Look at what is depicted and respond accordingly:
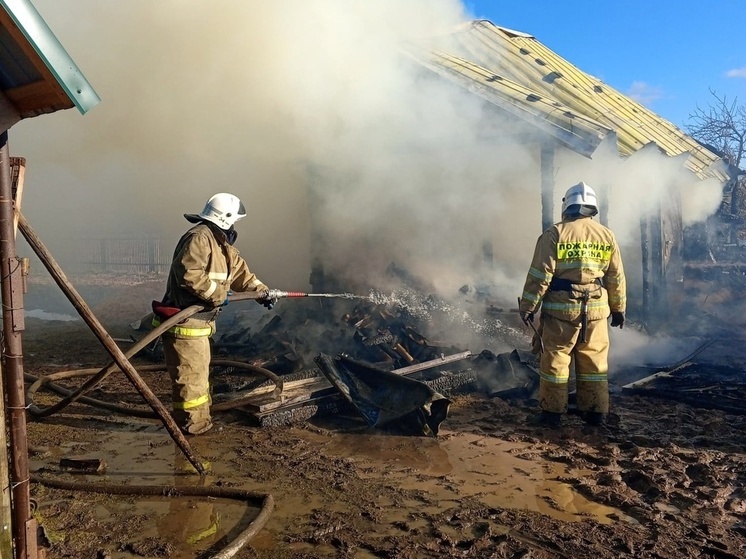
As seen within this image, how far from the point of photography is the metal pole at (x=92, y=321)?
3.09m

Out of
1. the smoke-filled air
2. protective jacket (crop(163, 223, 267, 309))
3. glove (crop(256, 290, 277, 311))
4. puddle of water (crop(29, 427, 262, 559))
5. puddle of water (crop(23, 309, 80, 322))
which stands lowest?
puddle of water (crop(29, 427, 262, 559))

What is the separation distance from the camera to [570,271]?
4.86m

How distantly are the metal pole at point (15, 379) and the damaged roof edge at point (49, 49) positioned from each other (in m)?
0.53

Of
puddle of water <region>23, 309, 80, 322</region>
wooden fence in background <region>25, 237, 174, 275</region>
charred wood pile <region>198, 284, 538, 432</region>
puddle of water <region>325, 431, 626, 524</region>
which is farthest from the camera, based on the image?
wooden fence in background <region>25, 237, 174, 275</region>

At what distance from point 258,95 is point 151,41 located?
2024mm

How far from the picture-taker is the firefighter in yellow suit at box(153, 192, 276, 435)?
14.6 feet

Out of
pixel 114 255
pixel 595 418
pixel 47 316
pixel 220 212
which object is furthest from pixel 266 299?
pixel 114 255

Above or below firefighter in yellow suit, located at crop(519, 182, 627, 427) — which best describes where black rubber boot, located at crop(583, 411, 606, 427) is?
below

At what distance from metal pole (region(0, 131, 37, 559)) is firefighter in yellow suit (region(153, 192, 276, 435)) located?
212 cm

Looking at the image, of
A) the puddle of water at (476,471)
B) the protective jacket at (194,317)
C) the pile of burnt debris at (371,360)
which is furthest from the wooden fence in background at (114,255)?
the puddle of water at (476,471)

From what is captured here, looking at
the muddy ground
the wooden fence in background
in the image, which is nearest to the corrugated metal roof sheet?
the muddy ground

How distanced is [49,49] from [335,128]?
7.51m

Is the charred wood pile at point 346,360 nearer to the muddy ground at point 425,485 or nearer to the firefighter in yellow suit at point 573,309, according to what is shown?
the muddy ground at point 425,485

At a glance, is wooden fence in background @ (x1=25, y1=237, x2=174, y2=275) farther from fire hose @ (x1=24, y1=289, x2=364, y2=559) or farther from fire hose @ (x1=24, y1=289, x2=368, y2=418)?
fire hose @ (x1=24, y1=289, x2=364, y2=559)
